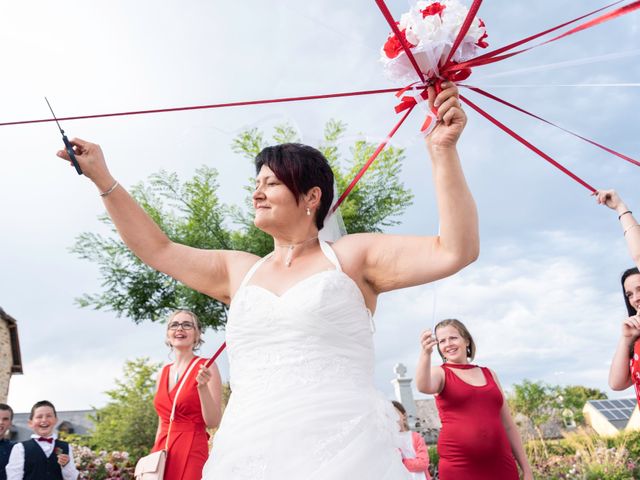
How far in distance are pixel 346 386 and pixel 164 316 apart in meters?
15.4

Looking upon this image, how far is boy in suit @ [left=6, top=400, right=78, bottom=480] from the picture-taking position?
5680mm

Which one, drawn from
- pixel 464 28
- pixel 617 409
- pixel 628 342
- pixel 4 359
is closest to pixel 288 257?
pixel 464 28

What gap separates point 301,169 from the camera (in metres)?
2.09

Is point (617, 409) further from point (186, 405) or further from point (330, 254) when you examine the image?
point (330, 254)

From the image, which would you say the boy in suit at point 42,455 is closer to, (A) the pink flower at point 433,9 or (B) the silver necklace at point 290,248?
(B) the silver necklace at point 290,248

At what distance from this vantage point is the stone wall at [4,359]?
885 inches

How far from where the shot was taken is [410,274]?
5.82 ft

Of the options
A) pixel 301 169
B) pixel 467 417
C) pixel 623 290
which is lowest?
pixel 467 417

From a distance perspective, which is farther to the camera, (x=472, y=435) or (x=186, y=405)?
(x=186, y=405)

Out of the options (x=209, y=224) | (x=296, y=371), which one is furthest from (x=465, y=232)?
(x=209, y=224)

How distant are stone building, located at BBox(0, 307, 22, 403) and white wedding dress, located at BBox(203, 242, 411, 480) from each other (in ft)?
79.3

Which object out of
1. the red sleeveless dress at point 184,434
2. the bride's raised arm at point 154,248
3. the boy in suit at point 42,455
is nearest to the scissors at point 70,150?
the bride's raised arm at point 154,248

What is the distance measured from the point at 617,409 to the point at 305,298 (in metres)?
43.0

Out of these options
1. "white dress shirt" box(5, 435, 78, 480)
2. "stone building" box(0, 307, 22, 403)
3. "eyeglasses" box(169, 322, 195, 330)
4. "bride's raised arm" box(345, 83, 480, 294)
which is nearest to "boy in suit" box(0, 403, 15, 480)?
"white dress shirt" box(5, 435, 78, 480)
